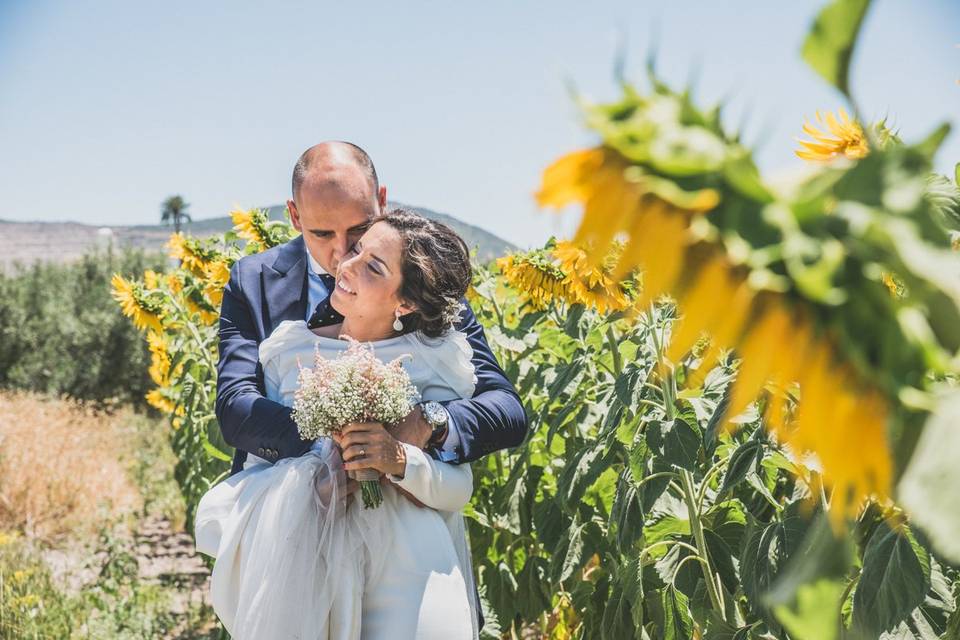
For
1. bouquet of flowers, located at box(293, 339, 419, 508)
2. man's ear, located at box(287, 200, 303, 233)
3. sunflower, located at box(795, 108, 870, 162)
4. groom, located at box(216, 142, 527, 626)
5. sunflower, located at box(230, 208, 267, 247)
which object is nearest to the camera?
sunflower, located at box(795, 108, 870, 162)

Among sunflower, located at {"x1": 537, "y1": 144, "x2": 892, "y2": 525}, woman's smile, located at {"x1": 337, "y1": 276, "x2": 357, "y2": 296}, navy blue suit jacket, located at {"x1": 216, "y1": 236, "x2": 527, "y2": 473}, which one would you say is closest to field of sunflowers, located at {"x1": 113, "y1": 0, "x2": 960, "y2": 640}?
sunflower, located at {"x1": 537, "y1": 144, "x2": 892, "y2": 525}

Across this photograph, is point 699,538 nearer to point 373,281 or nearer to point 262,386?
point 373,281

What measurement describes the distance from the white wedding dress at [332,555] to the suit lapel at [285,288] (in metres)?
0.37

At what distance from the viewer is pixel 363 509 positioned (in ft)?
6.46

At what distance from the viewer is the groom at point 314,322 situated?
2.04 m

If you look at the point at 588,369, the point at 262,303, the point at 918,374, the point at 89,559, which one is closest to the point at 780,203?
the point at 918,374

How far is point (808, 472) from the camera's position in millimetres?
1780

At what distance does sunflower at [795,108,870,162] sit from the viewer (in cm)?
149

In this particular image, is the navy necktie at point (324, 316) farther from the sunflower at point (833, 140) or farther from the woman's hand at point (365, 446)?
the sunflower at point (833, 140)

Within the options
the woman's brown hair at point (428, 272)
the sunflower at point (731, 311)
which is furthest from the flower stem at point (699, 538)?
the sunflower at point (731, 311)

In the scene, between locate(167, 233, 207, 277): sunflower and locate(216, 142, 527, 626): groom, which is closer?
locate(216, 142, 527, 626): groom

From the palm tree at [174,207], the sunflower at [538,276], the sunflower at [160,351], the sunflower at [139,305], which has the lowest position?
the palm tree at [174,207]

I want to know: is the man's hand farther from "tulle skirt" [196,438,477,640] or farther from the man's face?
the man's face

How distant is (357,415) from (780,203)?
1426mm
